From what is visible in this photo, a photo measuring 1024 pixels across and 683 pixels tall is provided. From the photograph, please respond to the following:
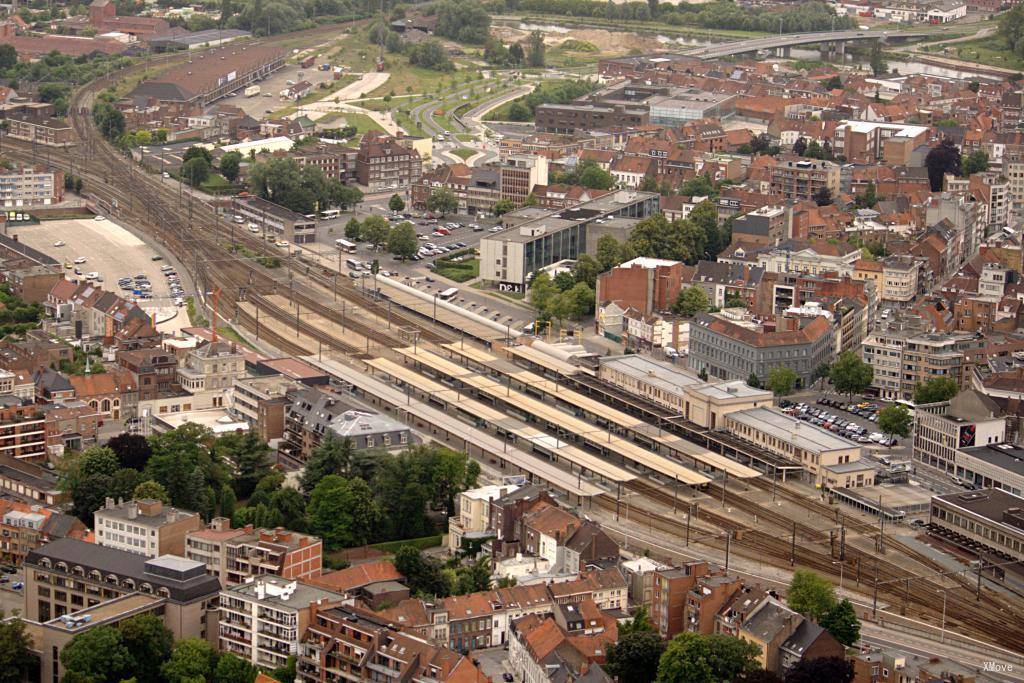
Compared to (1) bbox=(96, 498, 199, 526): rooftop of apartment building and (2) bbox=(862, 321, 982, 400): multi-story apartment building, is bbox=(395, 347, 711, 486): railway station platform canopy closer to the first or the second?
(2) bbox=(862, 321, 982, 400): multi-story apartment building

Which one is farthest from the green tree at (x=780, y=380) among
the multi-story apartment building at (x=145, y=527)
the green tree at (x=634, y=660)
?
the multi-story apartment building at (x=145, y=527)

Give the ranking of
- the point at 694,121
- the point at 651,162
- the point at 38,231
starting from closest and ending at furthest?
the point at 38,231
the point at 651,162
the point at 694,121

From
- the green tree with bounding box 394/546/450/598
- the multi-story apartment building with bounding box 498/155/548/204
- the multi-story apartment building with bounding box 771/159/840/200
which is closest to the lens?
the green tree with bounding box 394/546/450/598

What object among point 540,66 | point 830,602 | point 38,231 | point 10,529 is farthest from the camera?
point 540,66

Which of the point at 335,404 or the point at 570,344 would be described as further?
the point at 570,344

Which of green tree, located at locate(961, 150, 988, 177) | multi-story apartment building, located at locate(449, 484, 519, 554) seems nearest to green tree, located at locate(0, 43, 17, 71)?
green tree, located at locate(961, 150, 988, 177)

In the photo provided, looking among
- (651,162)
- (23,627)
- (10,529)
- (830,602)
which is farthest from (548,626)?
(651,162)

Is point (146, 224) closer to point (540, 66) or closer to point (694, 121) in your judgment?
point (694, 121)
